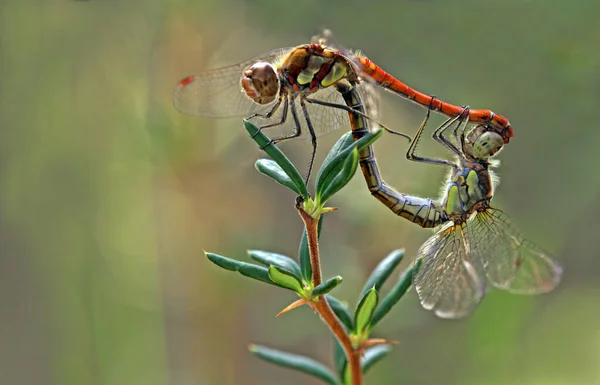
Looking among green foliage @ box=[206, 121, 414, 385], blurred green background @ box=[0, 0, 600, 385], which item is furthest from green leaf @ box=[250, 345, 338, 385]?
blurred green background @ box=[0, 0, 600, 385]

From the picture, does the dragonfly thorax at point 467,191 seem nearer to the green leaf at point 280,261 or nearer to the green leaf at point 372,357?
the green leaf at point 372,357

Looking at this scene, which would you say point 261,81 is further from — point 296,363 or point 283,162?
point 296,363

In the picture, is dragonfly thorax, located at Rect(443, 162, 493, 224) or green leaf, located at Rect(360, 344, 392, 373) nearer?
green leaf, located at Rect(360, 344, 392, 373)

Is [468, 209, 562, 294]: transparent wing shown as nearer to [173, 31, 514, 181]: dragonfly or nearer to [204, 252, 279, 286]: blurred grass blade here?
[173, 31, 514, 181]: dragonfly

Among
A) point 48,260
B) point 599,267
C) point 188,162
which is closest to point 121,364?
point 48,260

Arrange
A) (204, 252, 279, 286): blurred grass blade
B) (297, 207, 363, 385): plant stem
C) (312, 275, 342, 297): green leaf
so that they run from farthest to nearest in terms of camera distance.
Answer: (204, 252, 279, 286): blurred grass blade < (297, 207, 363, 385): plant stem < (312, 275, 342, 297): green leaf

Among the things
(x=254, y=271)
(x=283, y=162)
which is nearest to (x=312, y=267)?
(x=254, y=271)

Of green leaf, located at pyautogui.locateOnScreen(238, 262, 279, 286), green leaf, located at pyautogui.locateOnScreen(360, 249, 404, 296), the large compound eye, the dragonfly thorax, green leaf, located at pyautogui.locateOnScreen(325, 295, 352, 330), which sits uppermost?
the large compound eye
